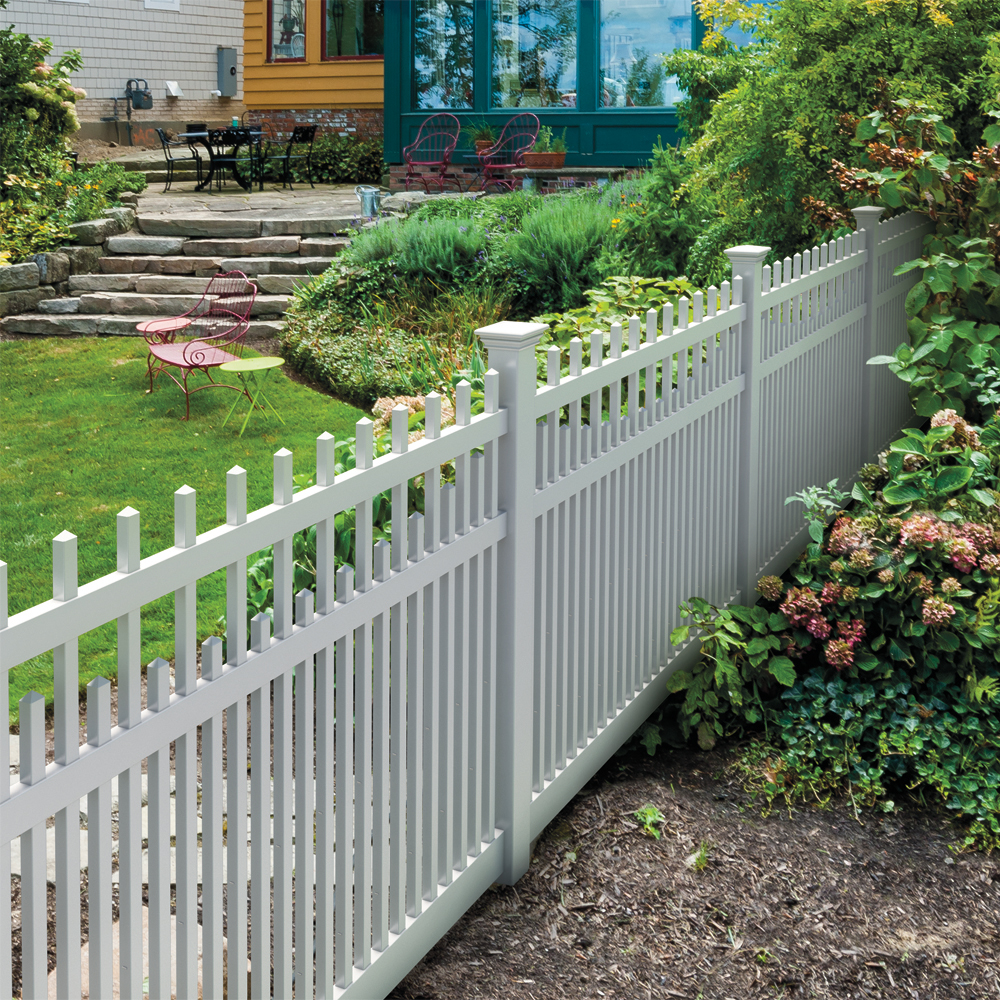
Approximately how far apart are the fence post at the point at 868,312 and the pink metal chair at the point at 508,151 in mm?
10397

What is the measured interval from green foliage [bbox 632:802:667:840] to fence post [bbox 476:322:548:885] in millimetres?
418

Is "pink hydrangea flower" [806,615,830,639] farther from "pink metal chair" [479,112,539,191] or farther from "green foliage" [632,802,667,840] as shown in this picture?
"pink metal chair" [479,112,539,191]

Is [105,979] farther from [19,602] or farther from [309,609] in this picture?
[19,602]

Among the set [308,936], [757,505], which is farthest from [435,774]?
[757,505]

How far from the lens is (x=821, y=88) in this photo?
6.55 metres

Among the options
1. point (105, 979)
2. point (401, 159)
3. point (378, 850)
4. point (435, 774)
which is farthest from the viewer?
point (401, 159)

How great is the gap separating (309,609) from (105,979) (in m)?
0.73

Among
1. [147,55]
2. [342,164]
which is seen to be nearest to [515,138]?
[342,164]

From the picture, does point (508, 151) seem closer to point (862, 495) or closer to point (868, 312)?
point (868, 312)

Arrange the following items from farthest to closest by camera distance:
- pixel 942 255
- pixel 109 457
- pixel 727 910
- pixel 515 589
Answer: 1. pixel 109 457
2. pixel 942 255
3. pixel 727 910
4. pixel 515 589

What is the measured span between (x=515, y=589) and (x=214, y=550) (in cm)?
117

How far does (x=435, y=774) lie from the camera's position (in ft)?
9.30

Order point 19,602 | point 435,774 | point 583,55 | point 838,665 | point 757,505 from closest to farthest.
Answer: point 435,774, point 838,665, point 757,505, point 19,602, point 583,55

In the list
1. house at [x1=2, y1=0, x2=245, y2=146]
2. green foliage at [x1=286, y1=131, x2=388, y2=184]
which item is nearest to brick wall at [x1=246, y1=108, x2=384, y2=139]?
green foliage at [x1=286, y1=131, x2=388, y2=184]
